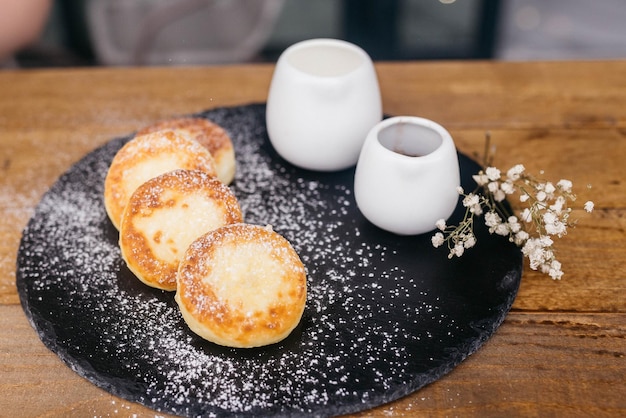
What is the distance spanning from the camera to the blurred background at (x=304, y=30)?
1.87m

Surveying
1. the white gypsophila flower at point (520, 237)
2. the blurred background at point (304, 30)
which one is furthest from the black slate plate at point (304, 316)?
the blurred background at point (304, 30)

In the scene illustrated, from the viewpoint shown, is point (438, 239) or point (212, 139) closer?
point (438, 239)

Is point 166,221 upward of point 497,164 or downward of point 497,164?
upward

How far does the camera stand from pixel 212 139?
3.16ft

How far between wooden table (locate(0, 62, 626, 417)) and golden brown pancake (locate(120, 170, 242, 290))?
144 millimetres

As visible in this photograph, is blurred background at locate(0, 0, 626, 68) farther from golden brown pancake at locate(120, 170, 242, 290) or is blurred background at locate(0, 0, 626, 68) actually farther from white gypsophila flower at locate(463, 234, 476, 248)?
white gypsophila flower at locate(463, 234, 476, 248)

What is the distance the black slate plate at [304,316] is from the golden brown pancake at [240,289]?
0.03 meters

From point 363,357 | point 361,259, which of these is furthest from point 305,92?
point 363,357

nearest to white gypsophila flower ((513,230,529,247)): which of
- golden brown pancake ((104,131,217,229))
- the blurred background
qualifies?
golden brown pancake ((104,131,217,229))

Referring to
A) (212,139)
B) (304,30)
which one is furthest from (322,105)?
(304,30)

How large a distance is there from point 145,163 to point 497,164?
1.80 ft

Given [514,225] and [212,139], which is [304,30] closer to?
[212,139]

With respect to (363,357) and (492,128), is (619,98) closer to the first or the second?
(492,128)

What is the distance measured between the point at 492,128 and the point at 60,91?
0.80 meters
